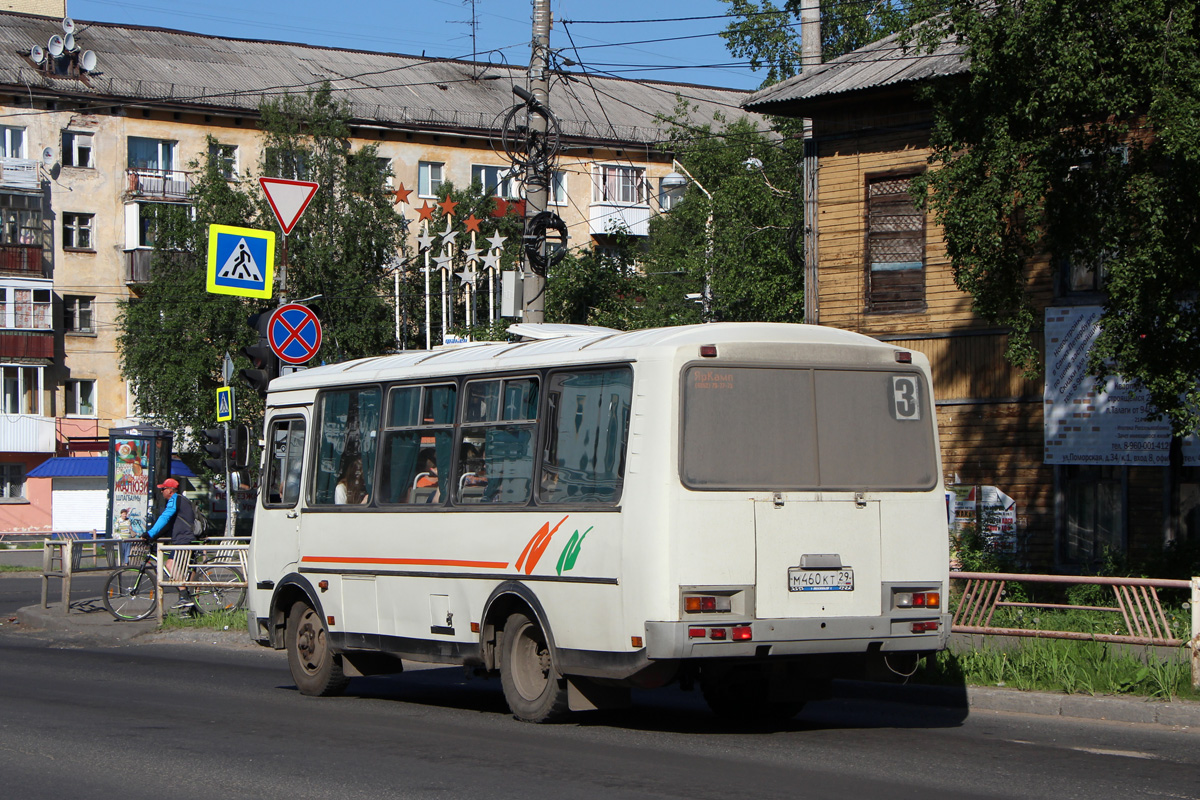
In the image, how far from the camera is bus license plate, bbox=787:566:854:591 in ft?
31.4

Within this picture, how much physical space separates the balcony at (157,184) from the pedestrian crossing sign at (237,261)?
43.1 metres

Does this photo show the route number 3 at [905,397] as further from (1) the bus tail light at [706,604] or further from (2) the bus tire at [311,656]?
(2) the bus tire at [311,656]

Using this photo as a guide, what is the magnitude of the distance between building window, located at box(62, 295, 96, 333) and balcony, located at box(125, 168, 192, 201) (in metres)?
4.64

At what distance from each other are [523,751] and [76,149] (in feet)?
184

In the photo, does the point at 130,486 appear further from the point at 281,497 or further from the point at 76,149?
the point at 76,149

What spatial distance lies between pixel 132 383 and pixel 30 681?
153ft

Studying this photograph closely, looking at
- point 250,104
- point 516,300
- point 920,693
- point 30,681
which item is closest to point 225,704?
point 30,681

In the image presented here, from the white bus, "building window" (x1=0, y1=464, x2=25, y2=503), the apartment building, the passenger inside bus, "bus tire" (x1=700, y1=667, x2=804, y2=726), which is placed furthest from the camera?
"building window" (x1=0, y1=464, x2=25, y2=503)

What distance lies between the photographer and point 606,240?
226ft

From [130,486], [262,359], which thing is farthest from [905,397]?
[130,486]

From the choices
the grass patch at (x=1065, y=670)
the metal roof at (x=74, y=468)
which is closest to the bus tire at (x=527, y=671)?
the grass patch at (x=1065, y=670)

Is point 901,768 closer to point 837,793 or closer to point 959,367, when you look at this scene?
point 837,793

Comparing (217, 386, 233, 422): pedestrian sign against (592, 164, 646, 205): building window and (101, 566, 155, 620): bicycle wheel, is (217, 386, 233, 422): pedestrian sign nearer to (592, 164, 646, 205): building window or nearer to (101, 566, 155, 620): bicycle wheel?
(101, 566, 155, 620): bicycle wheel

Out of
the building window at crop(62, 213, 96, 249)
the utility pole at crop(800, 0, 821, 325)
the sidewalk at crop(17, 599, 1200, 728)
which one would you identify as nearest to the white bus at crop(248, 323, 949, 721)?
the sidewalk at crop(17, 599, 1200, 728)
